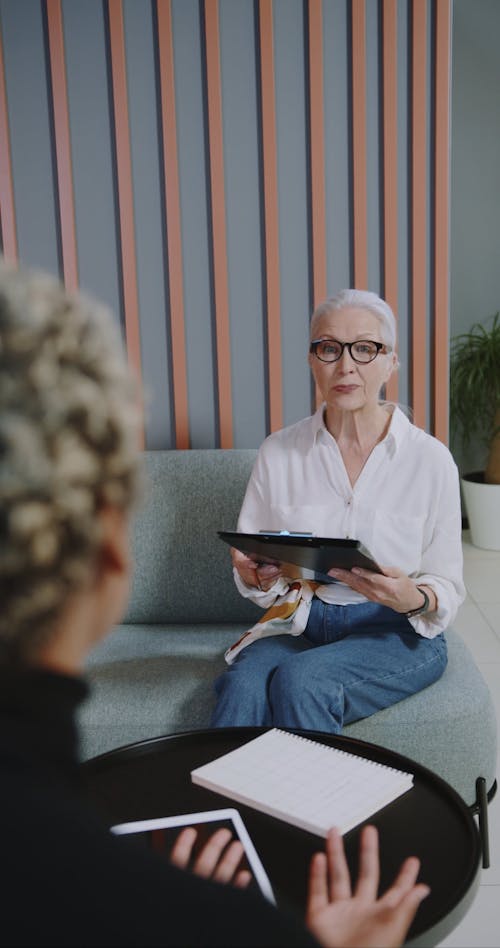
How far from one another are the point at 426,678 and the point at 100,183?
183 cm

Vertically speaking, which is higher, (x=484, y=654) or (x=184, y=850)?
(x=184, y=850)

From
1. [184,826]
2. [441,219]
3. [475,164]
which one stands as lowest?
[184,826]

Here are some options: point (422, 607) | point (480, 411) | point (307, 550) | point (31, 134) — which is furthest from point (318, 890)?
point (480, 411)

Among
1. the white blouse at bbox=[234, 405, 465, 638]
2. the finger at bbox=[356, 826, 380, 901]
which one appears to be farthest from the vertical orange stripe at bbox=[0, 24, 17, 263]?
the finger at bbox=[356, 826, 380, 901]

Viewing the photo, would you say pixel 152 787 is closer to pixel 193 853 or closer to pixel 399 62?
pixel 193 853

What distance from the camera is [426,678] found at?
6.51 feet

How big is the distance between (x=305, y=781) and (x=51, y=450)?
0.96m

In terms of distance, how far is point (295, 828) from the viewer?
1.26 m

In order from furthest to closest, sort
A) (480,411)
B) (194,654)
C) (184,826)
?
(480,411)
(194,654)
(184,826)

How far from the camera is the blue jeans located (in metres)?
1.80

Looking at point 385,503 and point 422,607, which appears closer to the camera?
point 422,607

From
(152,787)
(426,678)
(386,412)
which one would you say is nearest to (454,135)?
(386,412)

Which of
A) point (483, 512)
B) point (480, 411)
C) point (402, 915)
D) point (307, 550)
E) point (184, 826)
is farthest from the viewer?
point (480, 411)

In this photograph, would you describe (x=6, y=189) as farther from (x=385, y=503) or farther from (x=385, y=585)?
(x=385, y=585)
